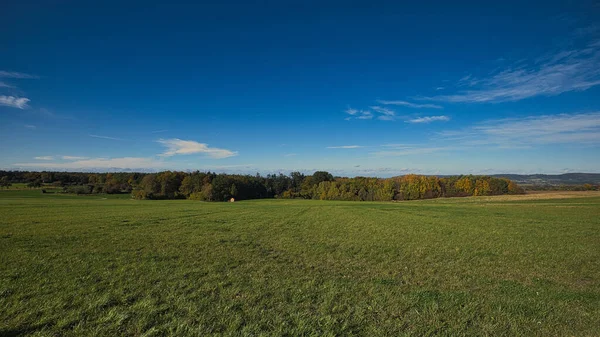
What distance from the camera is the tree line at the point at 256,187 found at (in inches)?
3514

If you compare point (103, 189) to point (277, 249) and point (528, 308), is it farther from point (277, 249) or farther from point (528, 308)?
point (528, 308)

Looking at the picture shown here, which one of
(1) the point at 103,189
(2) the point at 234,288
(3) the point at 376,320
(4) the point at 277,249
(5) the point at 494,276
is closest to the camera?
(3) the point at 376,320

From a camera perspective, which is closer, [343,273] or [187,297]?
[187,297]

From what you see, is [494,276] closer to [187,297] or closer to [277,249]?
[277,249]

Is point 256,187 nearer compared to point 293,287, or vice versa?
point 293,287

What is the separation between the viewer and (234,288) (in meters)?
7.86

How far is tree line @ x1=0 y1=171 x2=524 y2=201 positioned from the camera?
89.2m

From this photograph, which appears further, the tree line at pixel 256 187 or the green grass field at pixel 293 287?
the tree line at pixel 256 187

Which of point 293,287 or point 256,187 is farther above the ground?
point 256,187

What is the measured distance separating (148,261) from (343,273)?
24.3 feet

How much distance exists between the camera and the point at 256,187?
11119 cm

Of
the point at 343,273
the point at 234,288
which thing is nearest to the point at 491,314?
the point at 343,273

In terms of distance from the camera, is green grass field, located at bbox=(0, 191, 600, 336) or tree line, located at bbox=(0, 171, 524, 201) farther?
tree line, located at bbox=(0, 171, 524, 201)

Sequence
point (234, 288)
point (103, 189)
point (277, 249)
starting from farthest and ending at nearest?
point (103, 189)
point (277, 249)
point (234, 288)
